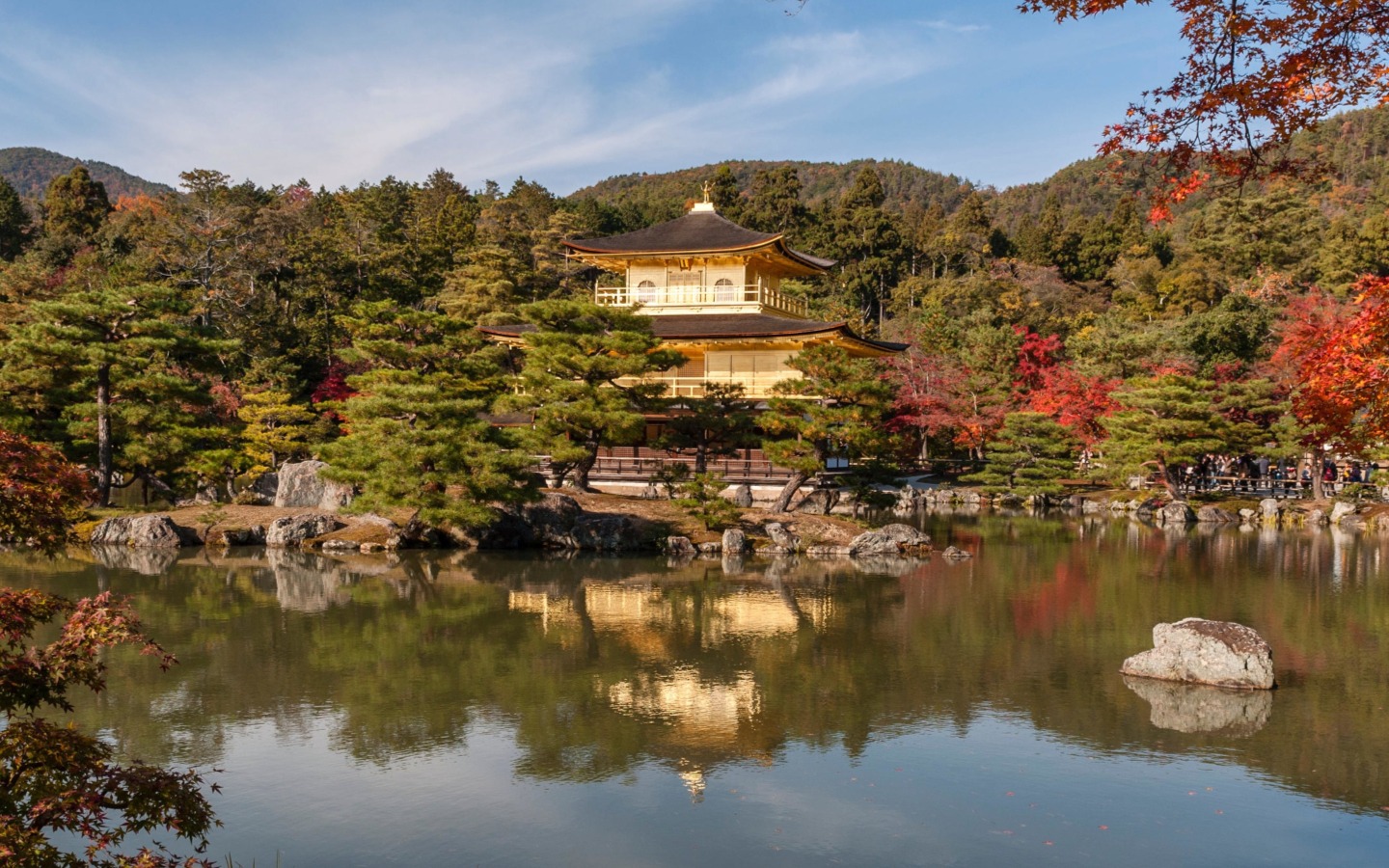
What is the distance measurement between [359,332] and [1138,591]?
13677 mm

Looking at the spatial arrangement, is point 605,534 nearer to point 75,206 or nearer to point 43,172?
point 75,206

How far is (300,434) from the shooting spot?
84.7 ft

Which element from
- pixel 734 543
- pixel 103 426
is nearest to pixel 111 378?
pixel 103 426

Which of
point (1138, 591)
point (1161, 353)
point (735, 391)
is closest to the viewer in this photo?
point (1138, 591)

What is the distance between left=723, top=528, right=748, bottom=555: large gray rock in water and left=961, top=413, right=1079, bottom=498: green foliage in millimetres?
12424

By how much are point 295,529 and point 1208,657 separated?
1503 cm

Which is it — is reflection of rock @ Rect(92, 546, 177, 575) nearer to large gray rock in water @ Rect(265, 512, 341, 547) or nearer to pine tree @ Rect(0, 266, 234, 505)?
large gray rock in water @ Rect(265, 512, 341, 547)

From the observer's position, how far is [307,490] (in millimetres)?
20688

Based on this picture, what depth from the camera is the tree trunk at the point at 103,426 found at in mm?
18391

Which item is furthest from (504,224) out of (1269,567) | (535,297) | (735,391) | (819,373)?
(1269,567)

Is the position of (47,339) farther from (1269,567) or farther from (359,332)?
(1269,567)

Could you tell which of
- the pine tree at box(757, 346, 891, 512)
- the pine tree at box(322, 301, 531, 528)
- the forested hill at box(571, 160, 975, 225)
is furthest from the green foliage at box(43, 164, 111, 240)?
the forested hill at box(571, 160, 975, 225)

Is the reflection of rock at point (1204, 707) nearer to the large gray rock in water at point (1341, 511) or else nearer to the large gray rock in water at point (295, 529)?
the large gray rock in water at point (295, 529)

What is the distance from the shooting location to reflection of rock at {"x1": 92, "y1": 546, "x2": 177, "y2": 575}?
606 inches
